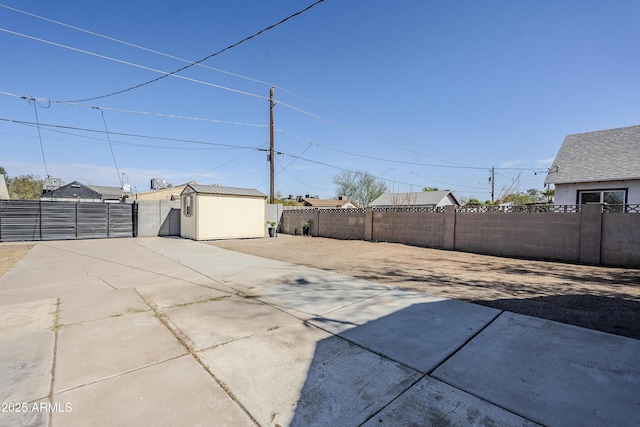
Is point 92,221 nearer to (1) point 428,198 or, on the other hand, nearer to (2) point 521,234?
(2) point 521,234

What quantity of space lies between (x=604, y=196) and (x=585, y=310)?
34.1ft

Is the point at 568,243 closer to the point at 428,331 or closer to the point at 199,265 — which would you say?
the point at 428,331

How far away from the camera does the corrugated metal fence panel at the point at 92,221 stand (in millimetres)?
13867

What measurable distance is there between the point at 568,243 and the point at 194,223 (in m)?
14.3

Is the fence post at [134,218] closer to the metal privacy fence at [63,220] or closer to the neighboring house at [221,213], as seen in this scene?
the metal privacy fence at [63,220]

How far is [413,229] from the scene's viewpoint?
12.0 metres

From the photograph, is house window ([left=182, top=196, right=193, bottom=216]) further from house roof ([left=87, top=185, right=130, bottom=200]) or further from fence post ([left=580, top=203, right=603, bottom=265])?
house roof ([left=87, top=185, right=130, bottom=200])

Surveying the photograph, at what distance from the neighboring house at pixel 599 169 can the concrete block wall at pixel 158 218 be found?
18.2 meters

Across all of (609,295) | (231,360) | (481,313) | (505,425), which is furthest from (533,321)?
(231,360)

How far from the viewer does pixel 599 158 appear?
11.8 meters

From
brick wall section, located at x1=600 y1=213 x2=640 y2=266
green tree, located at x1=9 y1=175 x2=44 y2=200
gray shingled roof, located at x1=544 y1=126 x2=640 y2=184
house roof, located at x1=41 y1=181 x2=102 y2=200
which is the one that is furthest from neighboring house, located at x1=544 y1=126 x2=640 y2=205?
green tree, located at x1=9 y1=175 x2=44 y2=200

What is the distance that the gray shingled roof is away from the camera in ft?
35.6

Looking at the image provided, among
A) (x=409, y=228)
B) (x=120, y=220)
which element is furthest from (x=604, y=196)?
(x=120, y=220)

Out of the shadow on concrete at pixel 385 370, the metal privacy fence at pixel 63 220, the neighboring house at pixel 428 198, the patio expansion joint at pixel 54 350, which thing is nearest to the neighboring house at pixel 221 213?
the metal privacy fence at pixel 63 220
